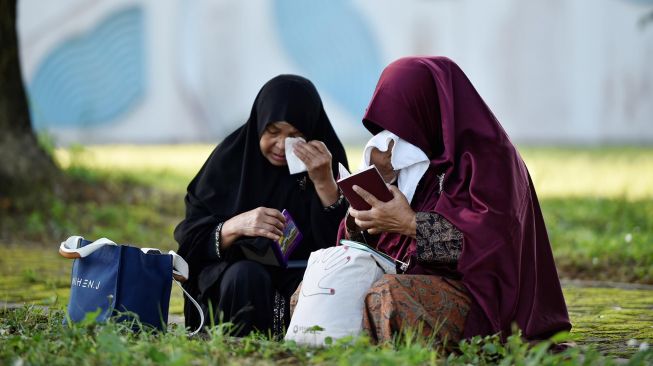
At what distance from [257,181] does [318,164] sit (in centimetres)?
35

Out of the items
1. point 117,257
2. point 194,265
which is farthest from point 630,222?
point 117,257

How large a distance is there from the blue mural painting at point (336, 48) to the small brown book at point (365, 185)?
12.3m

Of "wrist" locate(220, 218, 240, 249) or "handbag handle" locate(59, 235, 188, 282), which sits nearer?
"handbag handle" locate(59, 235, 188, 282)

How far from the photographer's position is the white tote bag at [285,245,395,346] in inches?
125

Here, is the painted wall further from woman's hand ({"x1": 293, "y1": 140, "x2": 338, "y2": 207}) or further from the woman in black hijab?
woman's hand ({"x1": 293, "y1": 140, "x2": 338, "y2": 207})

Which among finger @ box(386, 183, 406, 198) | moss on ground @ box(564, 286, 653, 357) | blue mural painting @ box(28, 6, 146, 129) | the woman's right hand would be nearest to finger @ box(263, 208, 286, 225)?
the woman's right hand

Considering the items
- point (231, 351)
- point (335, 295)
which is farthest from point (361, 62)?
point (231, 351)

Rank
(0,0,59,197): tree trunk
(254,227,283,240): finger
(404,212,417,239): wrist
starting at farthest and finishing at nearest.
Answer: (0,0,59,197): tree trunk < (254,227,283,240): finger < (404,212,417,239): wrist

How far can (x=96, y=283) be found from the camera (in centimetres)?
348

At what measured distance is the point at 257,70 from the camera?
15.9 meters

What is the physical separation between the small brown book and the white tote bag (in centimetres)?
18

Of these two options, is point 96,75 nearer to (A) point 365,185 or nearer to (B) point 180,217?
(B) point 180,217

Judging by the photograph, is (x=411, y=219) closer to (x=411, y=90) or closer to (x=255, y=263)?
(x=411, y=90)

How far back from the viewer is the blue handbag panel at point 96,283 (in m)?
3.46
